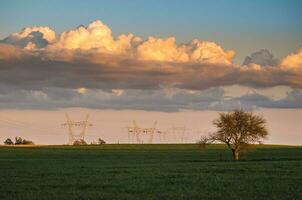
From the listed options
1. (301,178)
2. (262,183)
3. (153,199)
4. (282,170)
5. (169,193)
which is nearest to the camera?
(153,199)

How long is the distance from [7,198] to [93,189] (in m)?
7.74

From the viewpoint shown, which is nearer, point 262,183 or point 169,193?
point 169,193

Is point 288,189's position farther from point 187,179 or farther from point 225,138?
point 225,138

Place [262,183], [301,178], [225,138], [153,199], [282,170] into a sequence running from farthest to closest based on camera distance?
[225,138] < [282,170] < [301,178] < [262,183] < [153,199]

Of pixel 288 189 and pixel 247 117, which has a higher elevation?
pixel 247 117

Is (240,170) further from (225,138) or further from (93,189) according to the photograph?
(225,138)

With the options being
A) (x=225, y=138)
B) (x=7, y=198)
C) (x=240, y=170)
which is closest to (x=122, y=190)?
(x=7, y=198)

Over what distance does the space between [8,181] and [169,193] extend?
16004 mm

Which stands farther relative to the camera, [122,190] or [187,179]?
[187,179]

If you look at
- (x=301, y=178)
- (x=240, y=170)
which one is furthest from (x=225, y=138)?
(x=301, y=178)

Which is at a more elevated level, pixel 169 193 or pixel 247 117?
pixel 247 117

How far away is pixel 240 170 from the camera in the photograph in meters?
63.5

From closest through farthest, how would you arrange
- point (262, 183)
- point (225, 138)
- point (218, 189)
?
point (218, 189) → point (262, 183) → point (225, 138)

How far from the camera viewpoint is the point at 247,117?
109m
